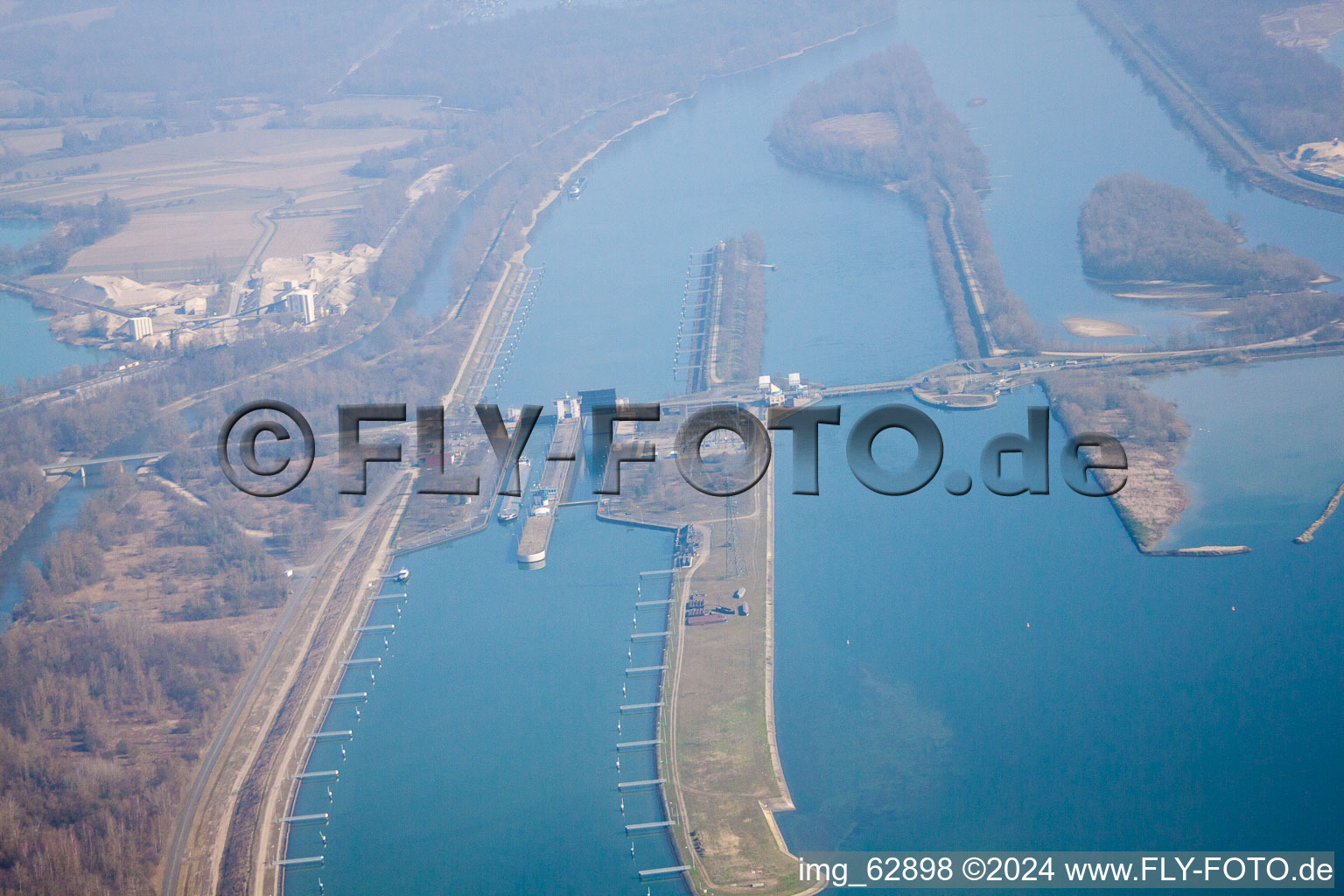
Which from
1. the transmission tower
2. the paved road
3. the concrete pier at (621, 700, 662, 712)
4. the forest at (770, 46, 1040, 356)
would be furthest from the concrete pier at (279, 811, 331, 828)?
the forest at (770, 46, 1040, 356)

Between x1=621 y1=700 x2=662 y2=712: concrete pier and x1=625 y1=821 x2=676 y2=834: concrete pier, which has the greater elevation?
x1=621 y1=700 x2=662 y2=712: concrete pier

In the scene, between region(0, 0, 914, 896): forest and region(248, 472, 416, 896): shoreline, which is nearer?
region(248, 472, 416, 896): shoreline

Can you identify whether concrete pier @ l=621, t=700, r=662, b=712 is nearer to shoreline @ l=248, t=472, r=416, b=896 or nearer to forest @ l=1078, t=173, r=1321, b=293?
shoreline @ l=248, t=472, r=416, b=896

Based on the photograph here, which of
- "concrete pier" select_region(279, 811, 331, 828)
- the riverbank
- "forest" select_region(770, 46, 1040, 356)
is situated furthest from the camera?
the riverbank

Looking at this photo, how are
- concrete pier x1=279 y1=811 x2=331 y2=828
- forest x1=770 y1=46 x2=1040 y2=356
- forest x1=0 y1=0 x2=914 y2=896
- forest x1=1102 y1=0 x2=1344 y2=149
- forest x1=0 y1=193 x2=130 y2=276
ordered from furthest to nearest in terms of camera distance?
forest x1=0 y1=193 x2=130 y2=276
forest x1=1102 y1=0 x2=1344 y2=149
forest x1=770 y1=46 x2=1040 y2=356
forest x1=0 y1=0 x2=914 y2=896
concrete pier x1=279 y1=811 x2=331 y2=828

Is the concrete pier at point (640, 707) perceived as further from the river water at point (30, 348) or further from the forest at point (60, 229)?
the forest at point (60, 229)

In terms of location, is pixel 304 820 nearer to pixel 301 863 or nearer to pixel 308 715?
pixel 301 863

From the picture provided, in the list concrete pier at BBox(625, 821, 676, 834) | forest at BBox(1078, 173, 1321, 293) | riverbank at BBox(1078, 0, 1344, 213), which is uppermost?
riverbank at BBox(1078, 0, 1344, 213)

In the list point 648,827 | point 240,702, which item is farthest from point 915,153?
point 648,827
